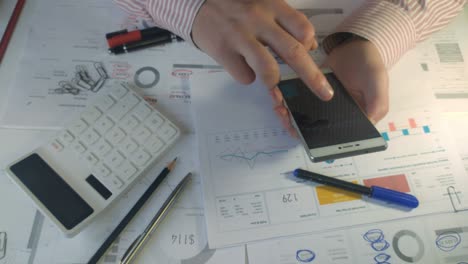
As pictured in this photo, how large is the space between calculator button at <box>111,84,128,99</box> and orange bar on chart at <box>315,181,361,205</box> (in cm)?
31

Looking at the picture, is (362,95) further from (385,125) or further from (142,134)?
(142,134)

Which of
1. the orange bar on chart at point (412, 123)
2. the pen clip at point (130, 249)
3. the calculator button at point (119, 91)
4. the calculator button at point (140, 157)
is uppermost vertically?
the orange bar on chart at point (412, 123)

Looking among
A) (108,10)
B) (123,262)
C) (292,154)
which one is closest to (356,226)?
(292,154)

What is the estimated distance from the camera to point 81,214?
395mm

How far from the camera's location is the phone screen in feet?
1.41

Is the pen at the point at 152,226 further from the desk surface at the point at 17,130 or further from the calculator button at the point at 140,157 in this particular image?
the desk surface at the point at 17,130

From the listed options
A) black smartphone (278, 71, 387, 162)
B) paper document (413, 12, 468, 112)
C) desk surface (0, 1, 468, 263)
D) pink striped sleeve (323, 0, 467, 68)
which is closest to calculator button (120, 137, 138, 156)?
desk surface (0, 1, 468, 263)

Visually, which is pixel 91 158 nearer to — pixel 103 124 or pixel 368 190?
pixel 103 124

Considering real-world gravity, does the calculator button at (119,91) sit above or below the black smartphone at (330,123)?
below

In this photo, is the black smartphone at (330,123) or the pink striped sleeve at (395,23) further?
the pink striped sleeve at (395,23)

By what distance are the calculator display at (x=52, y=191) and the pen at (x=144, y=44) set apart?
0.20 metres

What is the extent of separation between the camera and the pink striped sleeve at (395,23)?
534 millimetres

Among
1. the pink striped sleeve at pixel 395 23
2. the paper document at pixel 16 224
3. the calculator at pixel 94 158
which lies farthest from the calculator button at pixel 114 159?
the pink striped sleeve at pixel 395 23

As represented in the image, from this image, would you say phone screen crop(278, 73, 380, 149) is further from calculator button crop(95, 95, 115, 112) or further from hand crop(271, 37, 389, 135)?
calculator button crop(95, 95, 115, 112)
